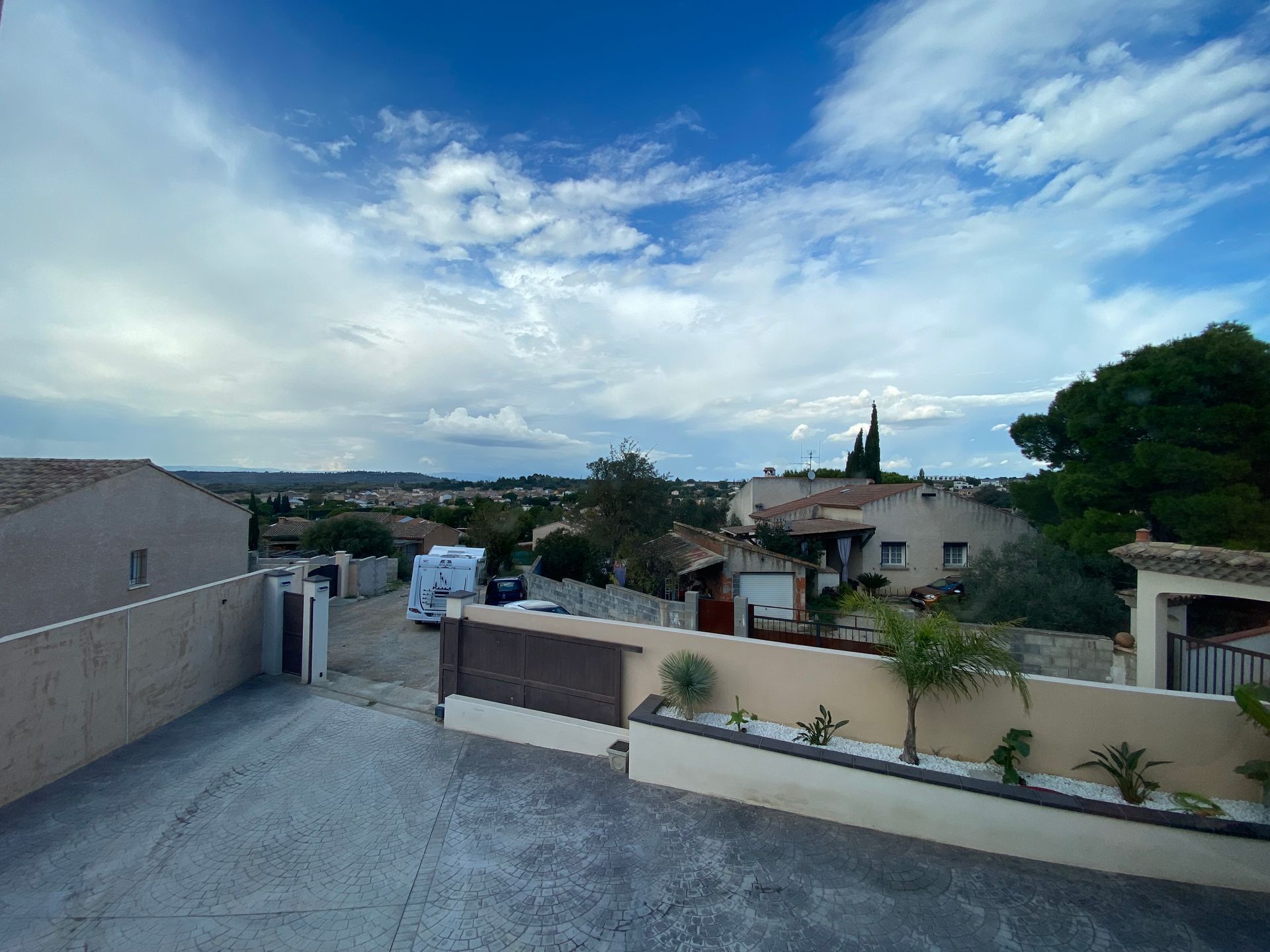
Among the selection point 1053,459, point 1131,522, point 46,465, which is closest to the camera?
point 46,465

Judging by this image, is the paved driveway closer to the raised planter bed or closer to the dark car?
the dark car

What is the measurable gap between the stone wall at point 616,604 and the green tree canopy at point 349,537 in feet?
44.3

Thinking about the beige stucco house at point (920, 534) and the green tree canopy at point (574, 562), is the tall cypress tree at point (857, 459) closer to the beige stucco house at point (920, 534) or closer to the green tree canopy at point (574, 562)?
the beige stucco house at point (920, 534)

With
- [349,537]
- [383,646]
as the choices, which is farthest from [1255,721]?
[349,537]

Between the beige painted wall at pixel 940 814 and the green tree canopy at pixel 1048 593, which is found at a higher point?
the green tree canopy at pixel 1048 593

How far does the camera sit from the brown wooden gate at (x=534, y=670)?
7516 millimetres

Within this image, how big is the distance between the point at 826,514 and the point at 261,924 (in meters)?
25.1

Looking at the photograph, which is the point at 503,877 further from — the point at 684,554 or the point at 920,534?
the point at 920,534

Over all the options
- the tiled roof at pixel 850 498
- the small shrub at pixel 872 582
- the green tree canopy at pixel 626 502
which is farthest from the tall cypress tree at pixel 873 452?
the green tree canopy at pixel 626 502

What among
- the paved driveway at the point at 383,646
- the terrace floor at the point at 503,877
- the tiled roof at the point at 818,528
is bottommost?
the paved driveway at the point at 383,646

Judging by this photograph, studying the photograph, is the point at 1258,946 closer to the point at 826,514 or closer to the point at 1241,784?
the point at 1241,784

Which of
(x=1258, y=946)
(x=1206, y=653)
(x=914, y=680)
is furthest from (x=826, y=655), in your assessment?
(x=1206, y=653)

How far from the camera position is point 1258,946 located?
3961 mm

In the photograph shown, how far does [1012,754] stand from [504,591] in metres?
13.3
